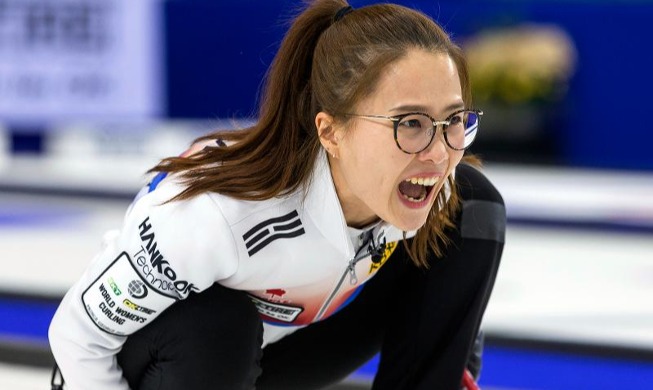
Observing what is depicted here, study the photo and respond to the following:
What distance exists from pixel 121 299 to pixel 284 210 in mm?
299

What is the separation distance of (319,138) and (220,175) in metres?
0.17

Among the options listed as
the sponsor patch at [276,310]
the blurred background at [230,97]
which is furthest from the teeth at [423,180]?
the blurred background at [230,97]

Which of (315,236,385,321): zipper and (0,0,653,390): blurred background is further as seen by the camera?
(0,0,653,390): blurred background

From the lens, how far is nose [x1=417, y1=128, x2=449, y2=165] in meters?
1.72

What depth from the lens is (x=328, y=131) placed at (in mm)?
1763

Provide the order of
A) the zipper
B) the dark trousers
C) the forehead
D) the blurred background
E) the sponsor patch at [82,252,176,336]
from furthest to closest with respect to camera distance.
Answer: the blurred background
the dark trousers
the zipper
the sponsor patch at [82,252,176,336]
the forehead

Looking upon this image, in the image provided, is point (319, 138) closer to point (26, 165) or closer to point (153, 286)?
point (153, 286)

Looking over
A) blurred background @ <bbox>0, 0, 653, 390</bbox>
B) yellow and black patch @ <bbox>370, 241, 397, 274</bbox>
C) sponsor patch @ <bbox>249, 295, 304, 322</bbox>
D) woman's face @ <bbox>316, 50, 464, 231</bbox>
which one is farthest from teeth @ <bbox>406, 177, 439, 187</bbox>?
blurred background @ <bbox>0, 0, 653, 390</bbox>

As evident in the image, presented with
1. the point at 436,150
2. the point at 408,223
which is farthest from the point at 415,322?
the point at 436,150

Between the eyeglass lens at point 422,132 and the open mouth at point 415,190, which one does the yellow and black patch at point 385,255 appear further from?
the eyeglass lens at point 422,132

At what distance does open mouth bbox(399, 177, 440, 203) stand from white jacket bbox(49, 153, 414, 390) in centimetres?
11

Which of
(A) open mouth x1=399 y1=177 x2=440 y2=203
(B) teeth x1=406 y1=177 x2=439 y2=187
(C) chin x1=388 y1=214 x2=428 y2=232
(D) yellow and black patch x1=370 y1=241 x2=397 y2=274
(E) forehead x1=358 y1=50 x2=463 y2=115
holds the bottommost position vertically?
(D) yellow and black patch x1=370 y1=241 x2=397 y2=274

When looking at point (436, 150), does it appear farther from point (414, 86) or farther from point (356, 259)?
point (356, 259)

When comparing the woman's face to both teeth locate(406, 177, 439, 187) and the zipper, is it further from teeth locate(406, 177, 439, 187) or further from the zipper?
the zipper
